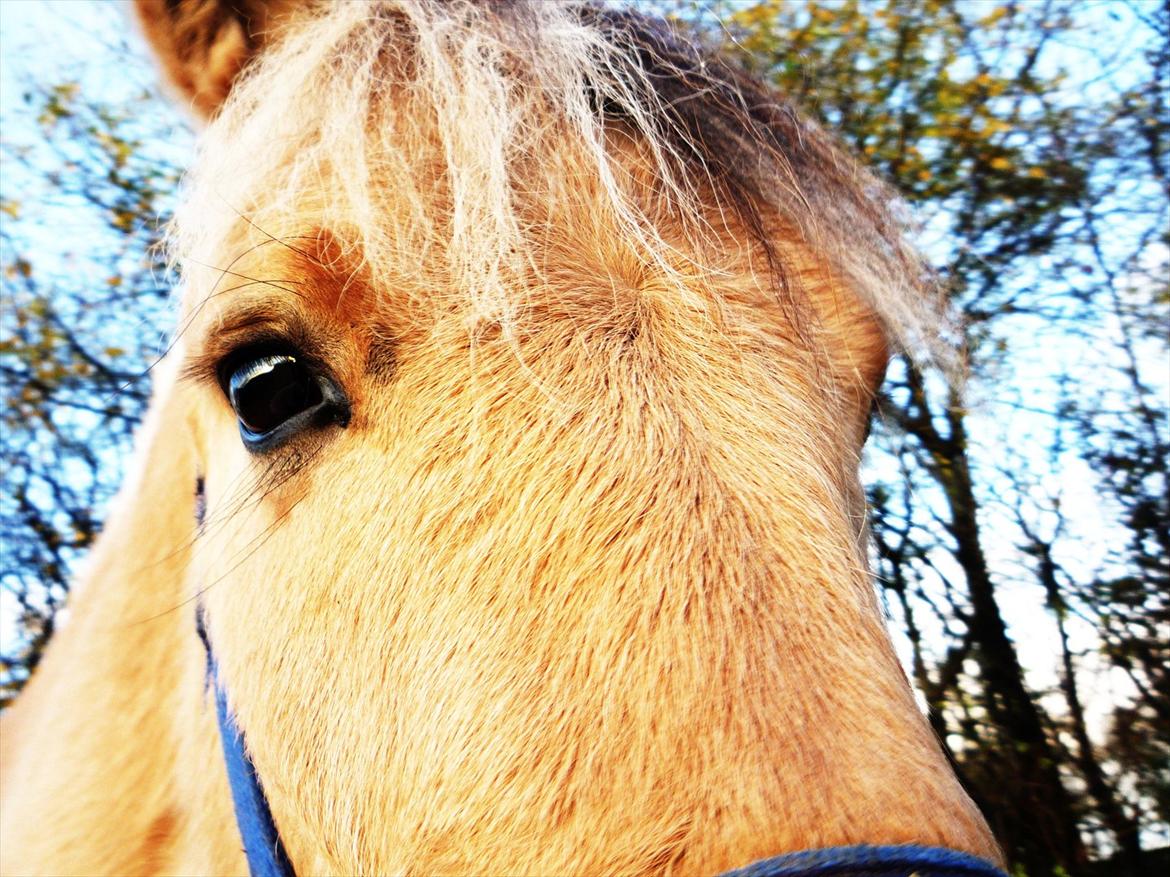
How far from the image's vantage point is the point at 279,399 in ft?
3.41

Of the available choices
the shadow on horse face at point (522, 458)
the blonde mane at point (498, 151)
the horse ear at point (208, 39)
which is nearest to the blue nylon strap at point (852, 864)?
the shadow on horse face at point (522, 458)

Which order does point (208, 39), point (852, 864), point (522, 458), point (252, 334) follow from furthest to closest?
point (208, 39) → point (252, 334) → point (522, 458) → point (852, 864)

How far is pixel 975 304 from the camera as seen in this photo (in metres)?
3.51

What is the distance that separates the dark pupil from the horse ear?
0.55 meters

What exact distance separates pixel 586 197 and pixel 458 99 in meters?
0.23

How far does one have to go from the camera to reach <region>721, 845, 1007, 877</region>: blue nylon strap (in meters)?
0.63

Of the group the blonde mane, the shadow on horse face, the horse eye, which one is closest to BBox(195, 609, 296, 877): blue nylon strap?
the shadow on horse face

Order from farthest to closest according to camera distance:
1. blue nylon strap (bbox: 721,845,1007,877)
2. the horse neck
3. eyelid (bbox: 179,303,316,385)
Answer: the horse neck
eyelid (bbox: 179,303,316,385)
blue nylon strap (bbox: 721,845,1007,877)

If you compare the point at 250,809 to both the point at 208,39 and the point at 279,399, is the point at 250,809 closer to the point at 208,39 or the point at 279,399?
the point at 279,399

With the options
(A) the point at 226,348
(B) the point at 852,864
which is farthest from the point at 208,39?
(B) the point at 852,864

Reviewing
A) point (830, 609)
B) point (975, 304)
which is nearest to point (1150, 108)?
point (975, 304)

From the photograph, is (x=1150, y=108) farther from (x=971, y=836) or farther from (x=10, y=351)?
(x=10, y=351)

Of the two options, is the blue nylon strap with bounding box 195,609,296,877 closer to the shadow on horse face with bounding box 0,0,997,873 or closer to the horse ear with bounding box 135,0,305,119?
the shadow on horse face with bounding box 0,0,997,873

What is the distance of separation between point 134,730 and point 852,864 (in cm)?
122
